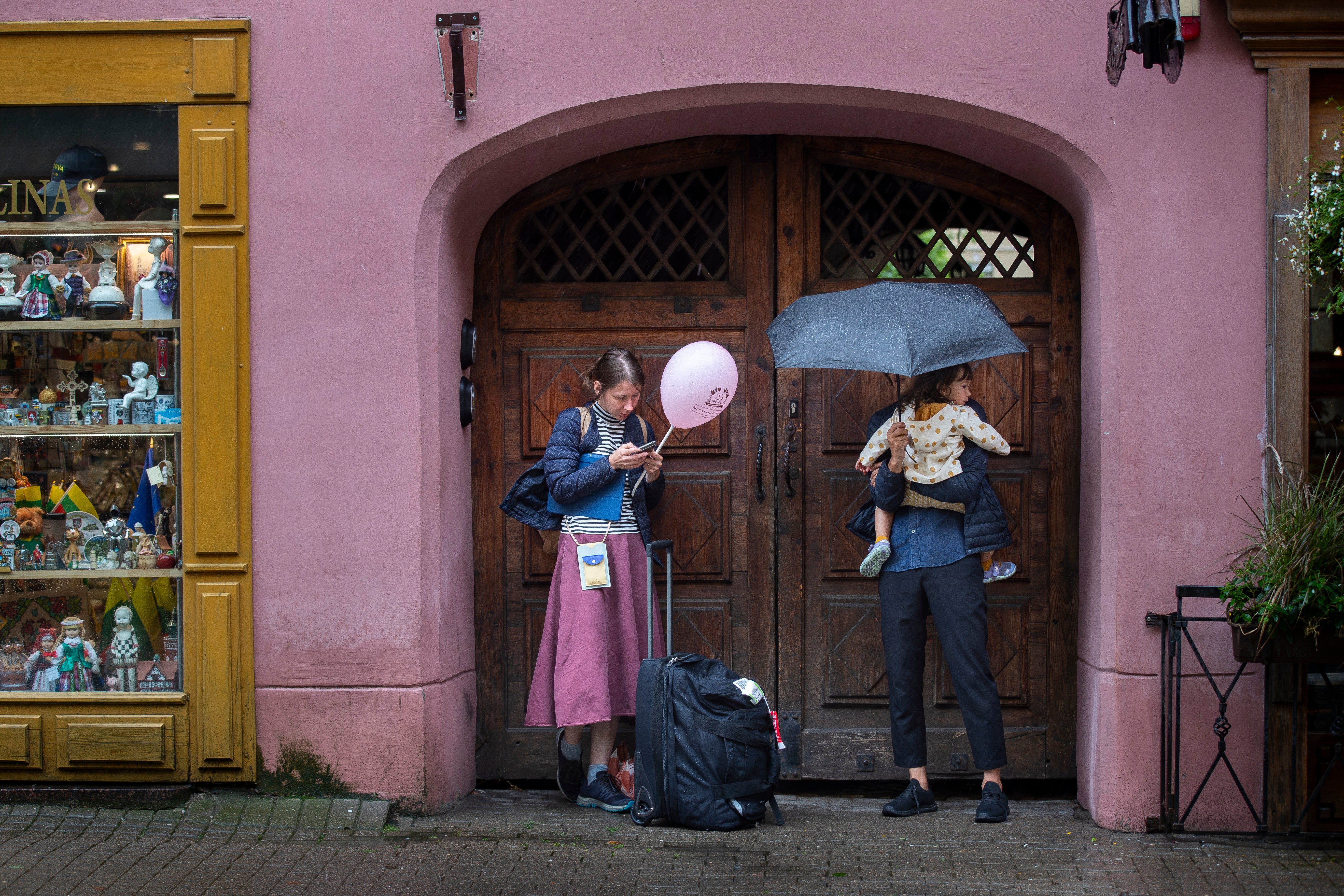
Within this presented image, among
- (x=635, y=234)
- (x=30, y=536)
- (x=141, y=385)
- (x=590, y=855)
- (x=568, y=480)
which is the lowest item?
(x=590, y=855)

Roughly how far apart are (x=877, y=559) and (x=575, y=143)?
2.23m

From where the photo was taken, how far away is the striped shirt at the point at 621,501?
15.3ft

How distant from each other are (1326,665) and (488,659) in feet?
11.7

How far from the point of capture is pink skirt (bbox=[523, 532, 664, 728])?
456cm

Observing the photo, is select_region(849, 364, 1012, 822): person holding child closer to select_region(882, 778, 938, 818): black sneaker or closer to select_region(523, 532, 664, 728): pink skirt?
select_region(882, 778, 938, 818): black sneaker

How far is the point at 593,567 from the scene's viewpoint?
4.56 metres

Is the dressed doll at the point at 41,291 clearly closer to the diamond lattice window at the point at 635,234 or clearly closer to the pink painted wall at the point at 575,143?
the pink painted wall at the point at 575,143

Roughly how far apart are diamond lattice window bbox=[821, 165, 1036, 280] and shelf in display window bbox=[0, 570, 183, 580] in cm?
342

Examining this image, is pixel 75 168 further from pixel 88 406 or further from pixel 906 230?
pixel 906 230

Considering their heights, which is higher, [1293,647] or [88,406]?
[88,406]

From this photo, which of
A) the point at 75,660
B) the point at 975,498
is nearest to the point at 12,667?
the point at 75,660

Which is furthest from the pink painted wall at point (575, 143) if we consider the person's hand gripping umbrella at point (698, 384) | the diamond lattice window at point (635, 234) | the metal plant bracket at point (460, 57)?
the person's hand gripping umbrella at point (698, 384)

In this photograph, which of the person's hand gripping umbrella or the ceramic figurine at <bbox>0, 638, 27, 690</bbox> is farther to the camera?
the ceramic figurine at <bbox>0, 638, 27, 690</bbox>

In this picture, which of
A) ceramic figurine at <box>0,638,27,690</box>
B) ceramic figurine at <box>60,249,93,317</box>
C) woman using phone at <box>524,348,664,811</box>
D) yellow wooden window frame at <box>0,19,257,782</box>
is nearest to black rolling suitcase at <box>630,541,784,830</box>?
woman using phone at <box>524,348,664,811</box>
